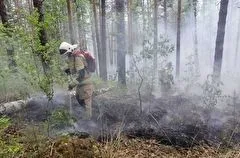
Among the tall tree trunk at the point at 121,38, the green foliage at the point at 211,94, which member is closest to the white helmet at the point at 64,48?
the green foliage at the point at 211,94

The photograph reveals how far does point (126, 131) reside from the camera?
278 inches

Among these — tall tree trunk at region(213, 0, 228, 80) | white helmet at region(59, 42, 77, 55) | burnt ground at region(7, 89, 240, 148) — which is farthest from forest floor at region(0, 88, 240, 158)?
tall tree trunk at region(213, 0, 228, 80)

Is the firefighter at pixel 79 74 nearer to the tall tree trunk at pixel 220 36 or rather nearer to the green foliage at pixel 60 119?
the green foliage at pixel 60 119

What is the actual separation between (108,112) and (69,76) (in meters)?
1.52

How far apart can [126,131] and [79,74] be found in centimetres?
182

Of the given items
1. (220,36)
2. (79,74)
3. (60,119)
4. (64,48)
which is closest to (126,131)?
(60,119)

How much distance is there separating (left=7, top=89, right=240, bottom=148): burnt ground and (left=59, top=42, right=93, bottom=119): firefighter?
0.48 m

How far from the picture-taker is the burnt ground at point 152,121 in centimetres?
680

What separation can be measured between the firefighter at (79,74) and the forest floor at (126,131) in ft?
1.40

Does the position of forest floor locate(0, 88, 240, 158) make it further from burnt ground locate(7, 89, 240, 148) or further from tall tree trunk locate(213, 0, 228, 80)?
tall tree trunk locate(213, 0, 228, 80)

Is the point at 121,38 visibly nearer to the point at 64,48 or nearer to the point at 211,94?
the point at 211,94

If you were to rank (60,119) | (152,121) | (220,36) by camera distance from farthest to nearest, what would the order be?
1. (220,36)
2. (152,121)
3. (60,119)

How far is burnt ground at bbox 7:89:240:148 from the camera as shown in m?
6.80

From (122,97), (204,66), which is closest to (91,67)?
(122,97)
